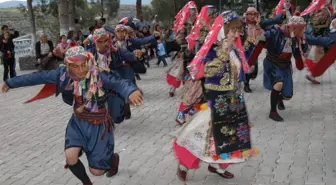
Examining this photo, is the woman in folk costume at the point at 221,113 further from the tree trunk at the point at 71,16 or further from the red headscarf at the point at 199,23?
the tree trunk at the point at 71,16

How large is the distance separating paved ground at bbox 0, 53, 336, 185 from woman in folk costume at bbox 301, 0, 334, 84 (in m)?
0.83

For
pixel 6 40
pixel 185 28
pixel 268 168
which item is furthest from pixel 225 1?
pixel 268 168

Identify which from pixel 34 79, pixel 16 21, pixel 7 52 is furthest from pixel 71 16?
pixel 16 21

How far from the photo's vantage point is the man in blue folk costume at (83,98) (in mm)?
4477

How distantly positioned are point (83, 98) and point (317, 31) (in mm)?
7530

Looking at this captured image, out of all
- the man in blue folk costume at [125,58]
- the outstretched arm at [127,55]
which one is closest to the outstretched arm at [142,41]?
the man in blue folk costume at [125,58]

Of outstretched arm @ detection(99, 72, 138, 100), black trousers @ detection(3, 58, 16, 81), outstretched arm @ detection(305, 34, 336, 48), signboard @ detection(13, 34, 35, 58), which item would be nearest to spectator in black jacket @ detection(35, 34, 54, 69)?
black trousers @ detection(3, 58, 16, 81)

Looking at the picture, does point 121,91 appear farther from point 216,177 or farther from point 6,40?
point 6,40

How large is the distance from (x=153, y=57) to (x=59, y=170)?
13.2 metres

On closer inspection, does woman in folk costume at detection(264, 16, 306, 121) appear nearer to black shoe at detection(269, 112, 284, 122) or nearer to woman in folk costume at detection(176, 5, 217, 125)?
black shoe at detection(269, 112, 284, 122)

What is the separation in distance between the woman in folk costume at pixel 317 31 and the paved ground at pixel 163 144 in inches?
32.6

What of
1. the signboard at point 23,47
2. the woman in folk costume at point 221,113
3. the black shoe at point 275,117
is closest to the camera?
the woman in folk costume at point 221,113

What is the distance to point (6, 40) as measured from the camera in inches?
523

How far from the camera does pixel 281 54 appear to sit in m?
7.40
